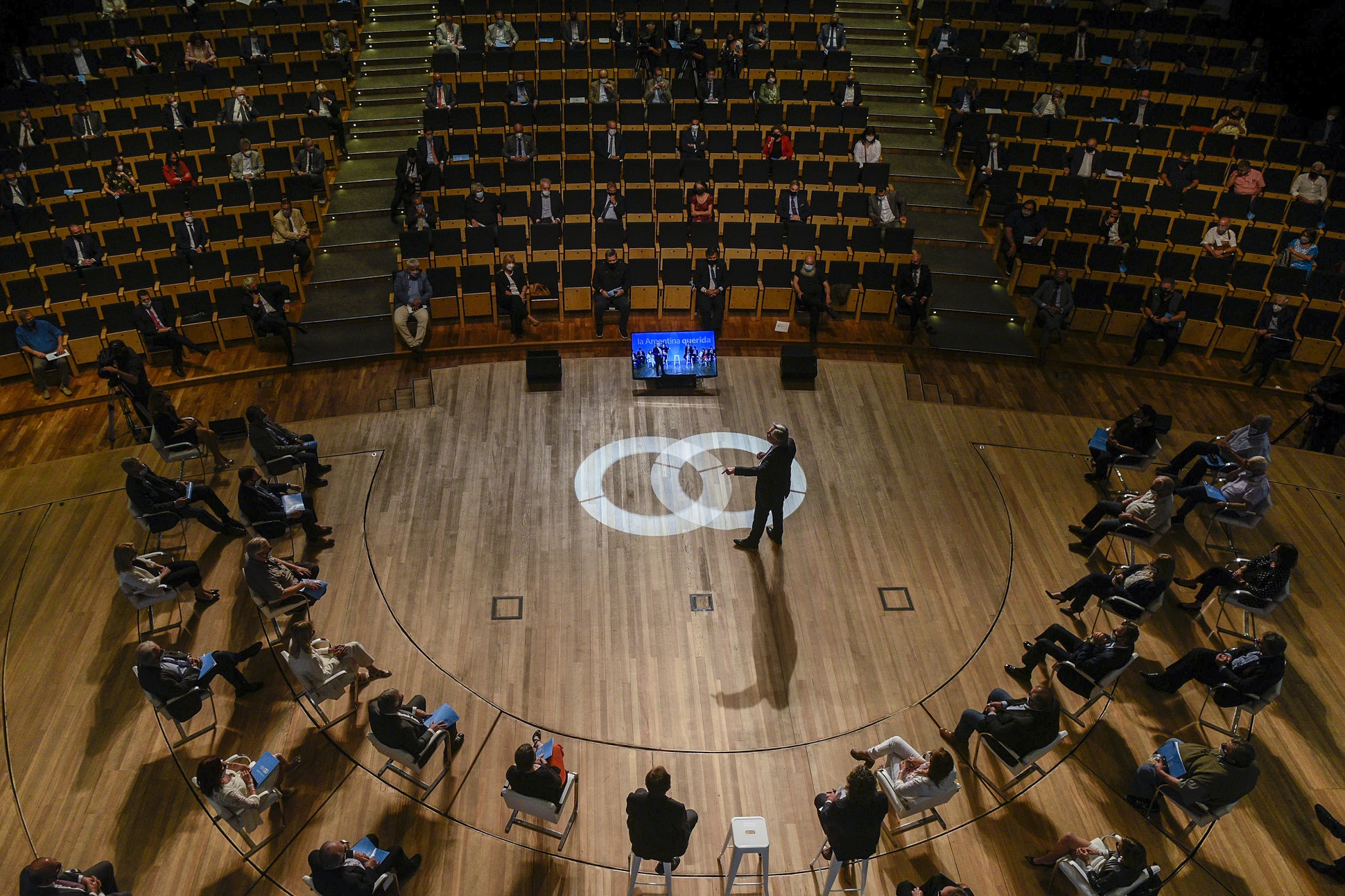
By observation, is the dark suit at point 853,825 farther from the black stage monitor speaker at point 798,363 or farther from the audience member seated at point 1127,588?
the black stage monitor speaker at point 798,363

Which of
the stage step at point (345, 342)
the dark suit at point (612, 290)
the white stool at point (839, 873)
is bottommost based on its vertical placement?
the white stool at point (839, 873)

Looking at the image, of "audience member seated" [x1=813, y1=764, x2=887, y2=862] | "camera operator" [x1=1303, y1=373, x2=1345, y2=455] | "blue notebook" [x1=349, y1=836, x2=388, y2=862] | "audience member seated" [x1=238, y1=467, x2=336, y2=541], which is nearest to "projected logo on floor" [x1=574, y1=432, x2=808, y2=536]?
"audience member seated" [x1=238, y1=467, x2=336, y2=541]

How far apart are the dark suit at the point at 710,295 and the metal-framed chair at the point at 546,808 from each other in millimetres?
5255

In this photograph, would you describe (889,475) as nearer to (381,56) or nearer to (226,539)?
(226,539)

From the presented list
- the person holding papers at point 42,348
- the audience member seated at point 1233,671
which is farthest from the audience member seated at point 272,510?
the audience member seated at point 1233,671

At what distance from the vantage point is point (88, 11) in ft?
40.5

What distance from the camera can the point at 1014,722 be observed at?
4.83 meters

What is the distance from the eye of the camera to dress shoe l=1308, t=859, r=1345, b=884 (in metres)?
Answer: 4.75

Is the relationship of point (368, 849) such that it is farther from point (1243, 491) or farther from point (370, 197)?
point (370, 197)

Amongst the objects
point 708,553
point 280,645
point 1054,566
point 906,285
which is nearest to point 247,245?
point 280,645

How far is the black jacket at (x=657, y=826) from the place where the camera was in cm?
420

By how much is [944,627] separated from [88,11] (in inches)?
564

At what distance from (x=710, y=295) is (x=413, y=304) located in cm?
308

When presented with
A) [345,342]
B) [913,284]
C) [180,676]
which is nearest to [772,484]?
[913,284]
